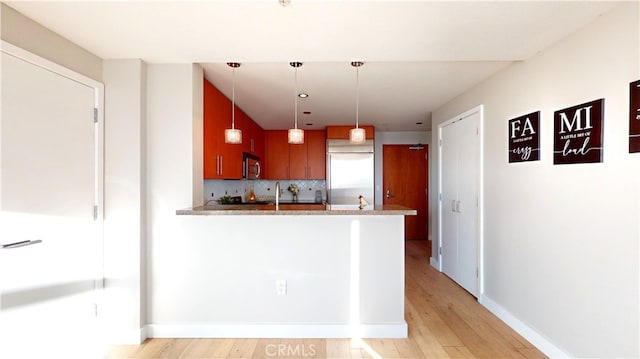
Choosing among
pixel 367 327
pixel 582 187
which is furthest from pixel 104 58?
pixel 582 187

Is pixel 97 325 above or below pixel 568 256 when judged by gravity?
below

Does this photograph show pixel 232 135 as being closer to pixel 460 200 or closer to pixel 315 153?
pixel 460 200

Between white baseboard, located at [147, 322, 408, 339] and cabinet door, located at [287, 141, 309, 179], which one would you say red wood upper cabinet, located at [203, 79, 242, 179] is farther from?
cabinet door, located at [287, 141, 309, 179]

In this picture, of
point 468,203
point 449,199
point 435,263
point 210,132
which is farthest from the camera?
point 435,263

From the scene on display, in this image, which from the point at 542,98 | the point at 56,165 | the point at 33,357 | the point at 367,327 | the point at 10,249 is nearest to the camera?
the point at 10,249

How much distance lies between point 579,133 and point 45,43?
3524mm

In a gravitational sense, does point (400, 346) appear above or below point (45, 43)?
below

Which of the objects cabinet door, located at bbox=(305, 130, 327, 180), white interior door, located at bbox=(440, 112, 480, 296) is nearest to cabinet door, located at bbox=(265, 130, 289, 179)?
cabinet door, located at bbox=(305, 130, 327, 180)

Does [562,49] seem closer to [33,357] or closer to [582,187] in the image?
[582,187]

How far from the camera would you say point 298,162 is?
5.99m

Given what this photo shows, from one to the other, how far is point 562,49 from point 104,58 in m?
3.46

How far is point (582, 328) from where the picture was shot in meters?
2.01

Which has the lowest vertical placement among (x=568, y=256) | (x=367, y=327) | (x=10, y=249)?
(x=367, y=327)

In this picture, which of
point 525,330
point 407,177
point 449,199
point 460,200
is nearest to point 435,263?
point 449,199
